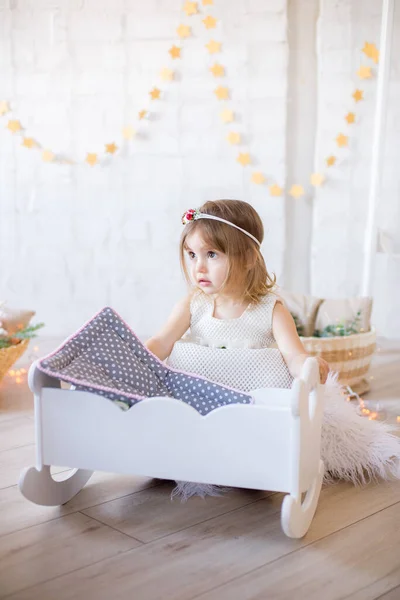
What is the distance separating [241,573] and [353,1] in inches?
94.0

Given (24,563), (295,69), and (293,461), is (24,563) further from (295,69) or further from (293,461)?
(295,69)

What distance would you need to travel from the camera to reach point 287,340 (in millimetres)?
1489

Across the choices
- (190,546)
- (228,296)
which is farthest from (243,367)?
(190,546)

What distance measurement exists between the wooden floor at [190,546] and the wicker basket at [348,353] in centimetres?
63

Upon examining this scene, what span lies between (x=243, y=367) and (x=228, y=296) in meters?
0.19

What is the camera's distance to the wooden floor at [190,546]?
1.01 meters

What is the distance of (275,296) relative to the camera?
60.8 inches

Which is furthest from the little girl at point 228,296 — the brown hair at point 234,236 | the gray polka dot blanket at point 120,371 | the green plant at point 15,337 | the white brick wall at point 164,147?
the white brick wall at point 164,147

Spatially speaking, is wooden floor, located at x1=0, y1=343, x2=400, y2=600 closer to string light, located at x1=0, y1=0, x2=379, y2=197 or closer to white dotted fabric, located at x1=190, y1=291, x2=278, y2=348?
white dotted fabric, located at x1=190, y1=291, x2=278, y2=348

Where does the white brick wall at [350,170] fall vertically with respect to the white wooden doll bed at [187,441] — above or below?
above

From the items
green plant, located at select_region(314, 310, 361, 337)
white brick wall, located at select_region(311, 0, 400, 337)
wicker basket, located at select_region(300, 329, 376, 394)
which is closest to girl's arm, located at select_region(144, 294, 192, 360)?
wicker basket, located at select_region(300, 329, 376, 394)

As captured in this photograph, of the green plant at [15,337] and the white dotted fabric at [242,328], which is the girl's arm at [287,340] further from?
the green plant at [15,337]

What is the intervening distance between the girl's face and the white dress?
11 cm

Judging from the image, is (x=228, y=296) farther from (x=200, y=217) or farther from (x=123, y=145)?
(x=123, y=145)
